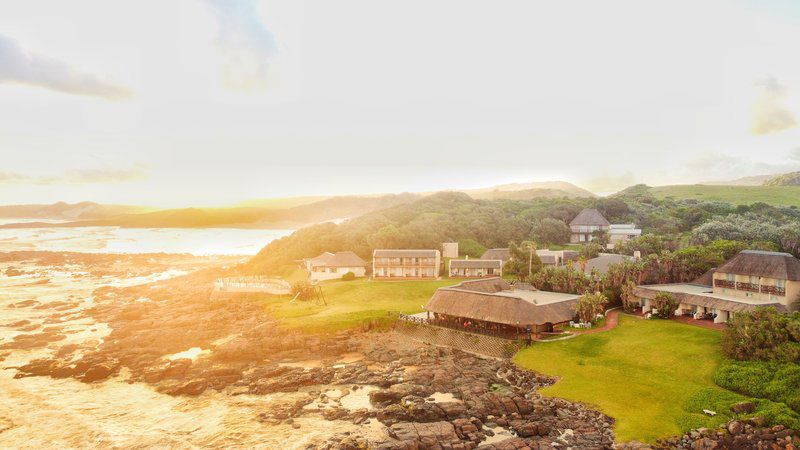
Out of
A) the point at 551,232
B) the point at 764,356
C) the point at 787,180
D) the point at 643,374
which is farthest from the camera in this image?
the point at 787,180

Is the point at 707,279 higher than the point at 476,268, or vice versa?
the point at 707,279

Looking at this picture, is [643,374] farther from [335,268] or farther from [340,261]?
[340,261]

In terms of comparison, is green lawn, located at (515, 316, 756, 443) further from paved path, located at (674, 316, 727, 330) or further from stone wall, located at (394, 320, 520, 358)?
stone wall, located at (394, 320, 520, 358)

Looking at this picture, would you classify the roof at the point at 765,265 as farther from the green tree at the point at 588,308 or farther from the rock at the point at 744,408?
the rock at the point at 744,408

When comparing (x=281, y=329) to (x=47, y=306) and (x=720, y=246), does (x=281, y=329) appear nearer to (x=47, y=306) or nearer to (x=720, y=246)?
(x=47, y=306)

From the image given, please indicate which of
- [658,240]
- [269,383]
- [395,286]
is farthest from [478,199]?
[269,383]

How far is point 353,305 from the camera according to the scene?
194 feet

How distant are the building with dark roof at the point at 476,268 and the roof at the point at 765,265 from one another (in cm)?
3050

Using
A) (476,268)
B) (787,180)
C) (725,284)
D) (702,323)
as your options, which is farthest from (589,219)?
(787,180)

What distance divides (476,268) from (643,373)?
132ft

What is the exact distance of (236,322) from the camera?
185 ft

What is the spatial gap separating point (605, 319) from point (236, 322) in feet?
129

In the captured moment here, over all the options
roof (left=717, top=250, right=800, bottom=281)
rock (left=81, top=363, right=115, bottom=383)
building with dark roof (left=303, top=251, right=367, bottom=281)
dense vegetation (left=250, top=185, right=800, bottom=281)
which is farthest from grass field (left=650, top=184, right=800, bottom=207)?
rock (left=81, top=363, right=115, bottom=383)

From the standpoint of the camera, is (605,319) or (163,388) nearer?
(163,388)
